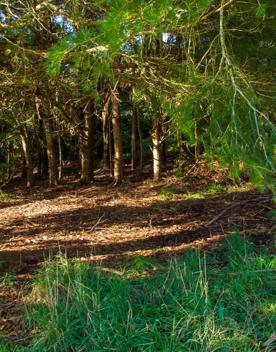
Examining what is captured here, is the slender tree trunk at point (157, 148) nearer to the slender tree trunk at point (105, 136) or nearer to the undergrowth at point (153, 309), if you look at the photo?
the slender tree trunk at point (105, 136)

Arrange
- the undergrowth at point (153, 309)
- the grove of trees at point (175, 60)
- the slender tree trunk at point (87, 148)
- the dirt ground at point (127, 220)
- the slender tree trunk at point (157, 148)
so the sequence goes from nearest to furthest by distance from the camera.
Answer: the grove of trees at point (175, 60) → the undergrowth at point (153, 309) → the dirt ground at point (127, 220) → the slender tree trunk at point (157, 148) → the slender tree trunk at point (87, 148)

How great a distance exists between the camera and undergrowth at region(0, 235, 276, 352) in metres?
3.39

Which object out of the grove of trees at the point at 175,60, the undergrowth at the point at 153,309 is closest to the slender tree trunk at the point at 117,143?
the grove of trees at the point at 175,60

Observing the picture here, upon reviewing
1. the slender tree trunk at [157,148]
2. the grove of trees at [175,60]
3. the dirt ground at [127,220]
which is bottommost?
the dirt ground at [127,220]

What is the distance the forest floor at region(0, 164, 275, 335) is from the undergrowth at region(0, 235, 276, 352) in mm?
496

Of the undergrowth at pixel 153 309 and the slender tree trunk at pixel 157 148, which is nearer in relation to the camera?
the undergrowth at pixel 153 309

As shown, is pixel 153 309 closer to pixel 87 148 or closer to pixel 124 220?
pixel 124 220

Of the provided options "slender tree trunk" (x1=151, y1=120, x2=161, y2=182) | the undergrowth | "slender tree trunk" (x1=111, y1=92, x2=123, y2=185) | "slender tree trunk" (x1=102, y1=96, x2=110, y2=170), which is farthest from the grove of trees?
"slender tree trunk" (x1=102, y1=96, x2=110, y2=170)

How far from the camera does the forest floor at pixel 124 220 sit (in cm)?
623

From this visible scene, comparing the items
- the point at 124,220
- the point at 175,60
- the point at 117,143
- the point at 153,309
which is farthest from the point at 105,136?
the point at 153,309

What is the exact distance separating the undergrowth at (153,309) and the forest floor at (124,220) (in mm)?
496

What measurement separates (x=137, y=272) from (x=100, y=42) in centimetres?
257

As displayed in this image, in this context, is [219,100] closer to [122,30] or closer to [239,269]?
[122,30]

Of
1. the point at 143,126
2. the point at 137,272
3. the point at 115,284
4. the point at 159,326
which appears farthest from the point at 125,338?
the point at 143,126
